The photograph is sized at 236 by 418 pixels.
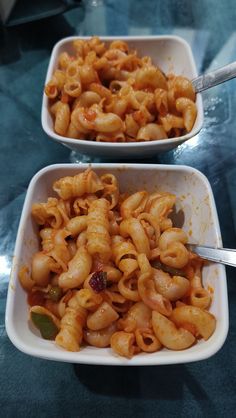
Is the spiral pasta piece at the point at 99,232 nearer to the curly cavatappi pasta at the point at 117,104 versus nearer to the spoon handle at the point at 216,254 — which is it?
the spoon handle at the point at 216,254

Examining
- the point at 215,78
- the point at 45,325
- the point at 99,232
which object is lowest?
the point at 45,325

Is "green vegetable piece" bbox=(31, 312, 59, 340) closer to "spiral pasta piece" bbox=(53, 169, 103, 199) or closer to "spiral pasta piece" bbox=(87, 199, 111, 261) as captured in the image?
"spiral pasta piece" bbox=(87, 199, 111, 261)

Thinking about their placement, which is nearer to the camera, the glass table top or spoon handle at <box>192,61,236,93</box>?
the glass table top

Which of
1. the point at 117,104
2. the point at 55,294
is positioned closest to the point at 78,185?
the point at 55,294

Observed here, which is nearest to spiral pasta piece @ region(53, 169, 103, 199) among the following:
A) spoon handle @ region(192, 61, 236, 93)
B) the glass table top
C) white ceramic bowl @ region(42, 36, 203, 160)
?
white ceramic bowl @ region(42, 36, 203, 160)

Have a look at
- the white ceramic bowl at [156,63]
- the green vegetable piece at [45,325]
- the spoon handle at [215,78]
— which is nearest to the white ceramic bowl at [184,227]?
the green vegetable piece at [45,325]

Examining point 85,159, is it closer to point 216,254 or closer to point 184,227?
point 184,227
